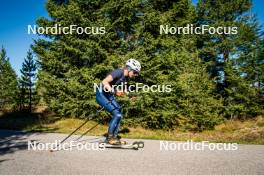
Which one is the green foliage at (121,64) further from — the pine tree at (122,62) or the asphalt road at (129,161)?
the asphalt road at (129,161)

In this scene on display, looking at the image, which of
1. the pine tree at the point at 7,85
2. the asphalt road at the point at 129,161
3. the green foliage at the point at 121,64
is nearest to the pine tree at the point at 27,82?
the pine tree at the point at 7,85

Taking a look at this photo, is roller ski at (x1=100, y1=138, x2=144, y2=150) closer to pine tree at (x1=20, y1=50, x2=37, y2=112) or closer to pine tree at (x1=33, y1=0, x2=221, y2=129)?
pine tree at (x1=33, y1=0, x2=221, y2=129)

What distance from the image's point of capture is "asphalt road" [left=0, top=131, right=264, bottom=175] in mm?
5113

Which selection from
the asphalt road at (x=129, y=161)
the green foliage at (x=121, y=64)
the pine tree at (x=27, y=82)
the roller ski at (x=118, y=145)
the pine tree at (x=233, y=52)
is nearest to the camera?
the asphalt road at (x=129, y=161)

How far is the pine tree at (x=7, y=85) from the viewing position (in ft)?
129

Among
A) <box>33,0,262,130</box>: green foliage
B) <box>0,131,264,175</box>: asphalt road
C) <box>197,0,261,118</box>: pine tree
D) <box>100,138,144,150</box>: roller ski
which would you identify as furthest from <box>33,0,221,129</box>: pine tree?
<box>197,0,261,118</box>: pine tree

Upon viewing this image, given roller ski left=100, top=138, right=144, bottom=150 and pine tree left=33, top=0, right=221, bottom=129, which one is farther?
pine tree left=33, top=0, right=221, bottom=129

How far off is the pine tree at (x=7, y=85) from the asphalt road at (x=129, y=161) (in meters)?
34.7

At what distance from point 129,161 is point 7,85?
133ft

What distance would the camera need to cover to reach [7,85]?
135 ft

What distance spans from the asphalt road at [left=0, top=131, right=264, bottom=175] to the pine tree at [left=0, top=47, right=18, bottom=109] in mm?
34678

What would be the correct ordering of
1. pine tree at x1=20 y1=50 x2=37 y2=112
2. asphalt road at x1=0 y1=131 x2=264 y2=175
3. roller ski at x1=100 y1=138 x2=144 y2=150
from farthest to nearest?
pine tree at x1=20 y1=50 x2=37 y2=112 → roller ski at x1=100 y1=138 x2=144 y2=150 → asphalt road at x1=0 y1=131 x2=264 y2=175

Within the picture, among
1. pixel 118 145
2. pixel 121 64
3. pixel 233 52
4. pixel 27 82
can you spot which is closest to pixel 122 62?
pixel 121 64

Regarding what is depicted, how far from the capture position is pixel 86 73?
51.5 feet
